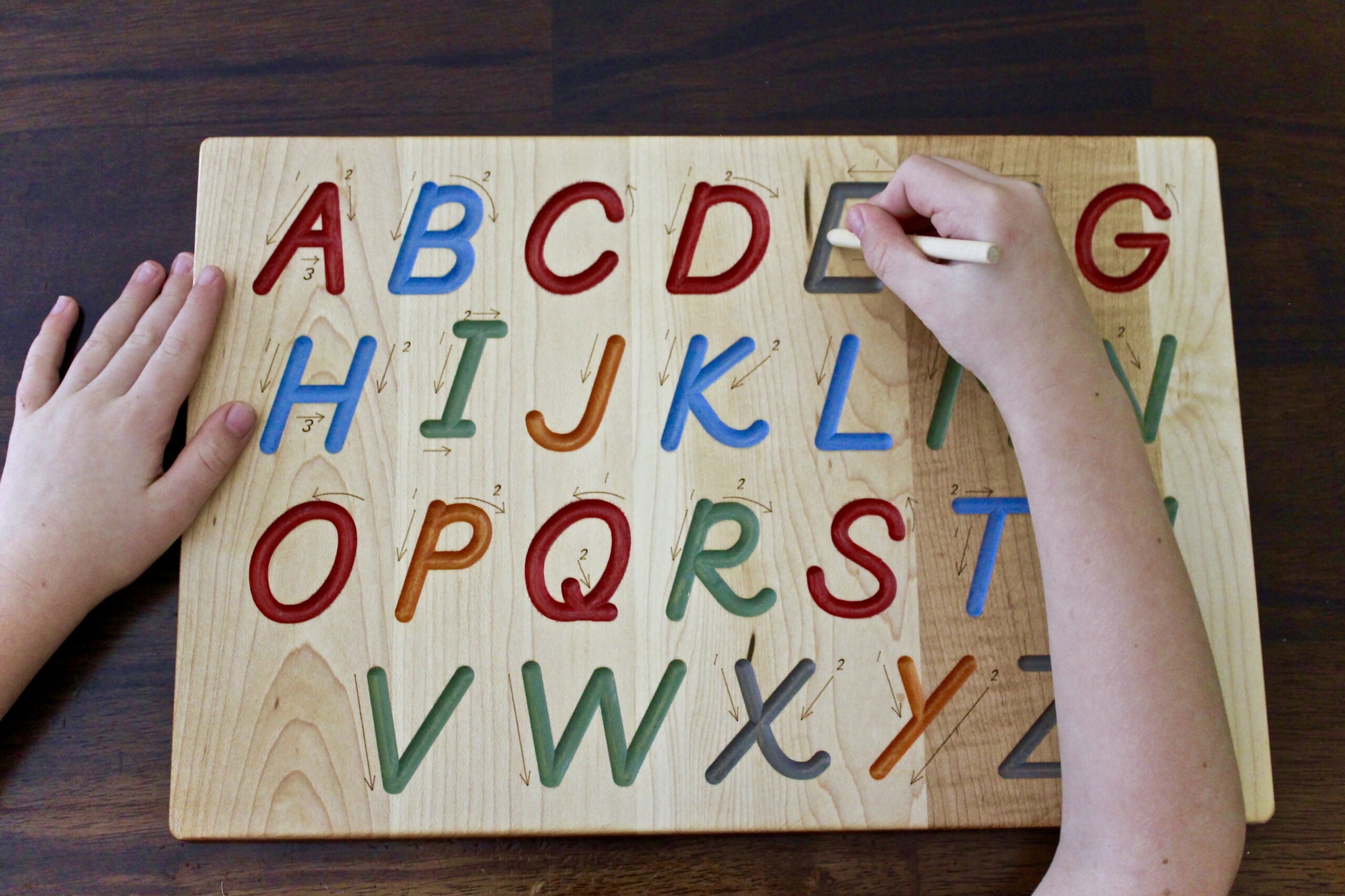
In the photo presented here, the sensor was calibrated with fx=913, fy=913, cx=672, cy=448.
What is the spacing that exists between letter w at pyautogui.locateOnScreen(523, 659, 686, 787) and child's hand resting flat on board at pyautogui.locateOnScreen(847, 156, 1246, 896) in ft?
0.82

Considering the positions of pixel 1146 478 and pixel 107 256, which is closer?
pixel 1146 478

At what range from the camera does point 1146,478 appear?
57 cm

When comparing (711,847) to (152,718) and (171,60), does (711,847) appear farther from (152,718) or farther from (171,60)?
(171,60)

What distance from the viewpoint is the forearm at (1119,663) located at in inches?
20.5

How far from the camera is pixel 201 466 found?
628 millimetres

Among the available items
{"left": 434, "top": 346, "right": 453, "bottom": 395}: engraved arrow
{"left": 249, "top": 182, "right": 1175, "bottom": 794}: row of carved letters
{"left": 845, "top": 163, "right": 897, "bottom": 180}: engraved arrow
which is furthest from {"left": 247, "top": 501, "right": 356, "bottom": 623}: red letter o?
{"left": 845, "top": 163, "right": 897, "bottom": 180}: engraved arrow

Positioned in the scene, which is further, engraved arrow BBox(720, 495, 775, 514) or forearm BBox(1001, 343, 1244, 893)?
Result: engraved arrow BBox(720, 495, 775, 514)

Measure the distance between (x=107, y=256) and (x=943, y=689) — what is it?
0.69 meters

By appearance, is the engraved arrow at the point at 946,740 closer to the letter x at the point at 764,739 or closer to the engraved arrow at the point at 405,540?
the letter x at the point at 764,739

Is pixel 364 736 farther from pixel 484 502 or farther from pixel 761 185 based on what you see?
pixel 761 185

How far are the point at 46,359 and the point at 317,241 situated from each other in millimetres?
213

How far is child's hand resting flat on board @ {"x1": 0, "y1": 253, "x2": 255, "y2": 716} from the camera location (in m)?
0.60

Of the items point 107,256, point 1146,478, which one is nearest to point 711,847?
point 1146,478

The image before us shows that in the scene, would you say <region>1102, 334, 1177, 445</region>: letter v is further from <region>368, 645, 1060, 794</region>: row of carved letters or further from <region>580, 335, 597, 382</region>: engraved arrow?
<region>580, 335, 597, 382</region>: engraved arrow
